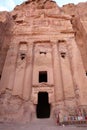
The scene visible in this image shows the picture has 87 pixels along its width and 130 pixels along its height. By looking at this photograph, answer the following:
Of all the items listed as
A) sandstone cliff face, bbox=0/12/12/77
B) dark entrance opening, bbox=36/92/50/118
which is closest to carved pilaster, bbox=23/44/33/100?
dark entrance opening, bbox=36/92/50/118

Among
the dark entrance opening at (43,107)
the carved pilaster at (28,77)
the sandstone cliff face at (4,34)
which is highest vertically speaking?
the sandstone cliff face at (4,34)

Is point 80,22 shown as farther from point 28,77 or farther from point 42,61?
point 28,77

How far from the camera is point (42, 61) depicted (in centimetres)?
1720

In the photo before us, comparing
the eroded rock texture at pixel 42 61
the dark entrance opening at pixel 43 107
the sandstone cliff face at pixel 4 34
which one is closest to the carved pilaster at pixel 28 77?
the eroded rock texture at pixel 42 61

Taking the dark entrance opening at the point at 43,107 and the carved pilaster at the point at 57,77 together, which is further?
the dark entrance opening at the point at 43,107

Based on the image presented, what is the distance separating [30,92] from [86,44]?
7.84 metres

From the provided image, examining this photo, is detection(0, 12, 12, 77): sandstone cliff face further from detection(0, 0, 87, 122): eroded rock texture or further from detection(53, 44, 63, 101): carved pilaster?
detection(53, 44, 63, 101): carved pilaster

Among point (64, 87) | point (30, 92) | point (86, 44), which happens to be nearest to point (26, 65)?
point (30, 92)

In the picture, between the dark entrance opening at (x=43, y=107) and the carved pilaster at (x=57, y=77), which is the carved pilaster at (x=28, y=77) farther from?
the carved pilaster at (x=57, y=77)

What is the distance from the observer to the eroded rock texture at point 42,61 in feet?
45.8

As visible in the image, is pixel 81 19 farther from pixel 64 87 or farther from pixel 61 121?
pixel 61 121

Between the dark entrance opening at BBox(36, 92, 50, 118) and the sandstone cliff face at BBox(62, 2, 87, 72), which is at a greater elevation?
the sandstone cliff face at BBox(62, 2, 87, 72)

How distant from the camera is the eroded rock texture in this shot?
45.8 feet

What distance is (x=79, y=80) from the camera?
50.2 feet
